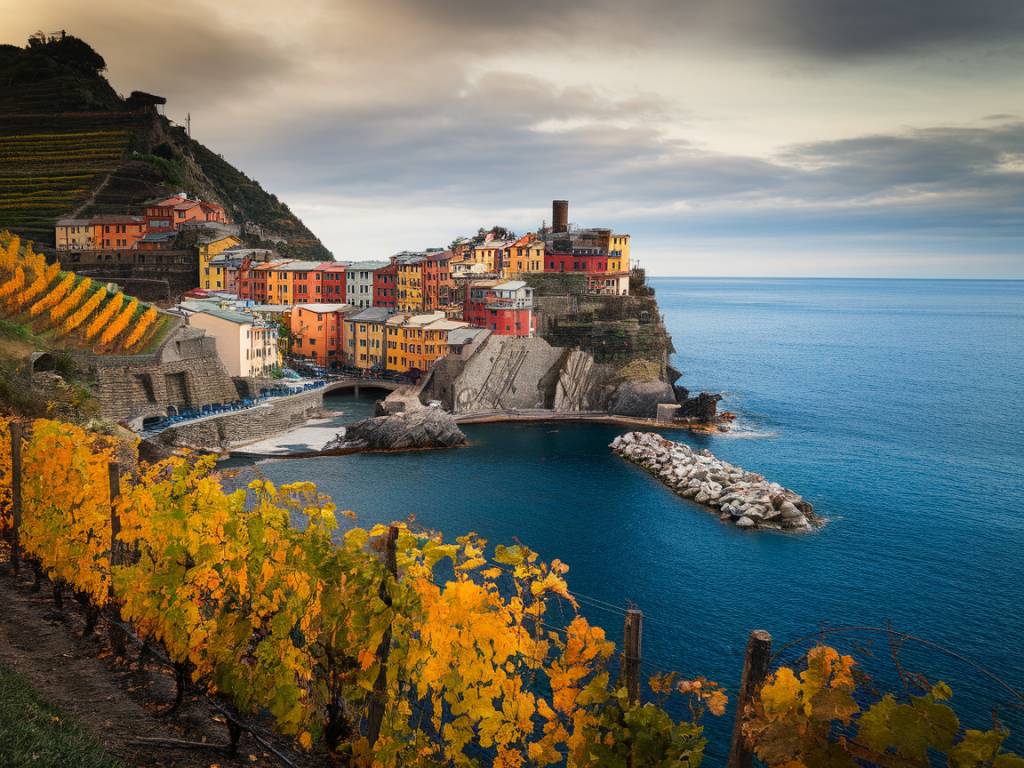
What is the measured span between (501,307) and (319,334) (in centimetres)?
2479

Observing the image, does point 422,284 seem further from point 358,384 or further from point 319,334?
point 358,384

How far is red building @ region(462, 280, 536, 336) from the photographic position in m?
81.9

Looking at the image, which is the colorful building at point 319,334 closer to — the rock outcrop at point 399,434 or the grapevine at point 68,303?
the rock outcrop at point 399,434

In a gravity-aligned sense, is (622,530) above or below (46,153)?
below

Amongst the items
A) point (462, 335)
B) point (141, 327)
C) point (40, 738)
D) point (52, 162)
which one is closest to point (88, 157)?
point (52, 162)

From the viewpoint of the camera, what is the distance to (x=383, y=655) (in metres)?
10.1

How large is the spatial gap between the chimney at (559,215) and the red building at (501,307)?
24888 mm

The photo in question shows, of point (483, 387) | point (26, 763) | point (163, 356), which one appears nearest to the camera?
point (26, 763)

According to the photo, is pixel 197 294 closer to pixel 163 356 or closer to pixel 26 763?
pixel 163 356

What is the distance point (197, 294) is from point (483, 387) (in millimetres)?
38850

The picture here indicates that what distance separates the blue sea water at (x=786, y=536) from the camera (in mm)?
29188

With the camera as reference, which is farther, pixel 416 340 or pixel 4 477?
pixel 416 340

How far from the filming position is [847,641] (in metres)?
29.4

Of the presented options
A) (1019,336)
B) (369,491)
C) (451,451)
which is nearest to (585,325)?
(451,451)
